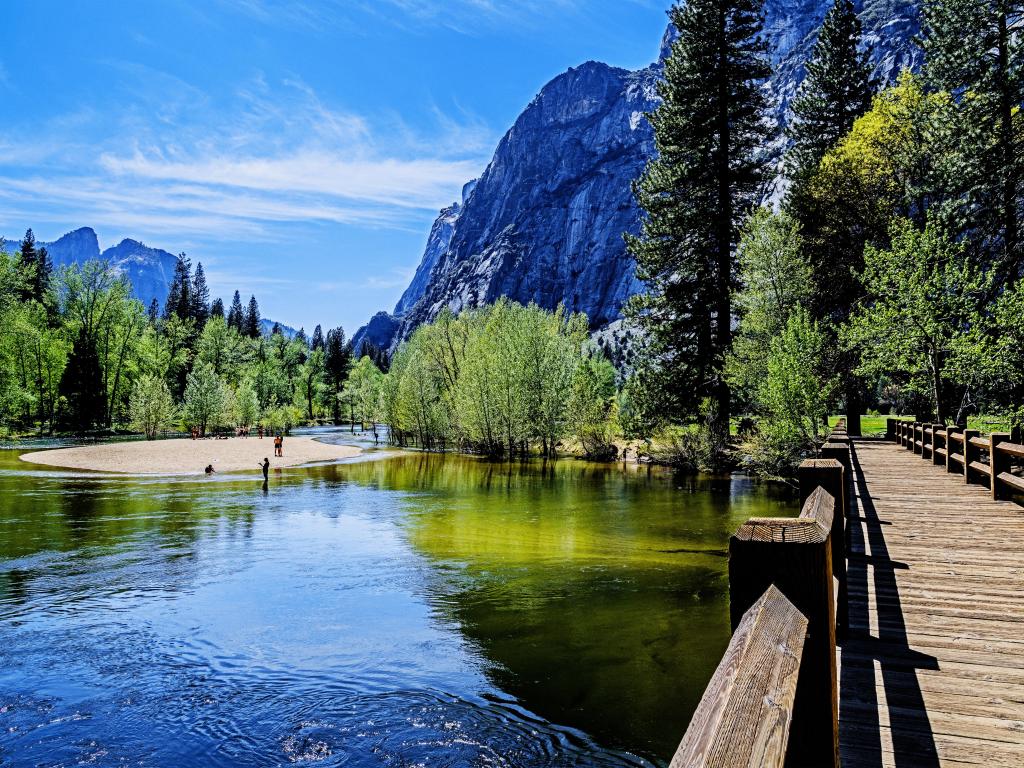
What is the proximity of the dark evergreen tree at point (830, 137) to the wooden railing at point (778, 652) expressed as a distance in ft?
126

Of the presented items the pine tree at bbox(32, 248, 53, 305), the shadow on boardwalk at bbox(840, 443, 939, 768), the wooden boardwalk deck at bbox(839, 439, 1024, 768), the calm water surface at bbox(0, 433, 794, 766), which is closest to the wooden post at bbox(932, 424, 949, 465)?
the calm water surface at bbox(0, 433, 794, 766)

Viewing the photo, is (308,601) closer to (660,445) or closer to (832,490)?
(832,490)

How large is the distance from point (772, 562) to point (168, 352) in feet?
343

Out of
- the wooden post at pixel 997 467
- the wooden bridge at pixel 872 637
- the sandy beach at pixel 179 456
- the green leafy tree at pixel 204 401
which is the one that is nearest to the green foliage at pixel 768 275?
the wooden post at pixel 997 467

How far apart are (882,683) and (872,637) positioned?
3.80 ft

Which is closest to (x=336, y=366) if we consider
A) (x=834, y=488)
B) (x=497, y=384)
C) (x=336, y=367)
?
(x=336, y=367)

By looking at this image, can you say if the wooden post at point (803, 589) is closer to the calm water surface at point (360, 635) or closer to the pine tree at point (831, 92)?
the calm water surface at point (360, 635)

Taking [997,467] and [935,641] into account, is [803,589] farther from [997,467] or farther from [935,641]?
[997,467]

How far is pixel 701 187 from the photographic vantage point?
116ft

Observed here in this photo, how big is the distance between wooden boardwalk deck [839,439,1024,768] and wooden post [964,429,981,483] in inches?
150

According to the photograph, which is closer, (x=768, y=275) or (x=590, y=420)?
(x=768, y=275)

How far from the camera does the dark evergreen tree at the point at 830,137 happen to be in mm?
38094

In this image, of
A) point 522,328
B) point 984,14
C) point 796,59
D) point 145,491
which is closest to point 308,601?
point 145,491

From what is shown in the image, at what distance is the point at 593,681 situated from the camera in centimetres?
1045
